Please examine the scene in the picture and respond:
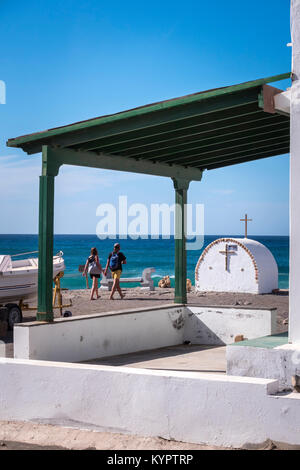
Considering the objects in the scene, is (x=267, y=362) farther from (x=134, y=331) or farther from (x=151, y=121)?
(x=134, y=331)

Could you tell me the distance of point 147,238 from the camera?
104312 millimetres

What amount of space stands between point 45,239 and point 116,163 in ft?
5.62

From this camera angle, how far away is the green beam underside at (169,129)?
7027 millimetres

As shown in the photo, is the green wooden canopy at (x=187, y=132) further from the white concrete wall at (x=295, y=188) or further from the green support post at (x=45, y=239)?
the green support post at (x=45, y=239)

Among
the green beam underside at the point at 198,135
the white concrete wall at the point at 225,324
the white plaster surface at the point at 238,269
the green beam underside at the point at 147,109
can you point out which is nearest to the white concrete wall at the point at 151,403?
the green beam underside at the point at 147,109

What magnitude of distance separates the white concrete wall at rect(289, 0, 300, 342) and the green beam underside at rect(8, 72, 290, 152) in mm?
210

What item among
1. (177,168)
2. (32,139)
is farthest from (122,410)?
(177,168)

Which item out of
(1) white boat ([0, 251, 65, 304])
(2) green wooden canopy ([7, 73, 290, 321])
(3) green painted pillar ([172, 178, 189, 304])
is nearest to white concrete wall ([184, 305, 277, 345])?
(3) green painted pillar ([172, 178, 189, 304])

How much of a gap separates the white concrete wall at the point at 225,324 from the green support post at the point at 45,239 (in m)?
2.97

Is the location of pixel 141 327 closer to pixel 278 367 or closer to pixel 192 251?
pixel 278 367

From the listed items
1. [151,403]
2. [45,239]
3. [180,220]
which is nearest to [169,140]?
[45,239]
